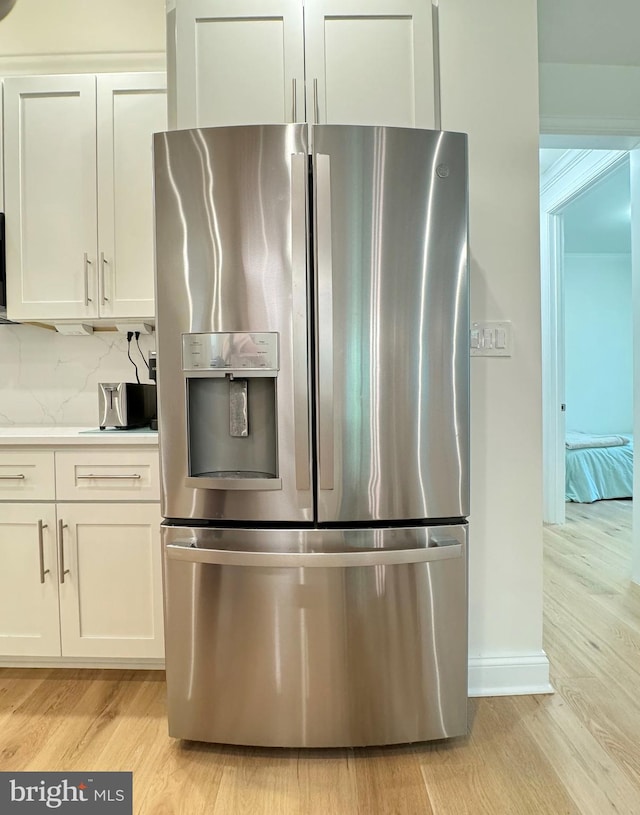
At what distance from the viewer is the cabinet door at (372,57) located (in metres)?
1.78

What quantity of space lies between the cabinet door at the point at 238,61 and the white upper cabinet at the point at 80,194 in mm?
463

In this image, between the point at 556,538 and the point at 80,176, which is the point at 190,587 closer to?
the point at 80,176

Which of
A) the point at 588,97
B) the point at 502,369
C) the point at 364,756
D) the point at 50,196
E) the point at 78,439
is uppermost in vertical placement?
the point at 588,97

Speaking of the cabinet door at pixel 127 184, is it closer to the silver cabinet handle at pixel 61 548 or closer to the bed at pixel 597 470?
the silver cabinet handle at pixel 61 548

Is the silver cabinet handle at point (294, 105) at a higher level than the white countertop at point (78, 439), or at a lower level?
higher

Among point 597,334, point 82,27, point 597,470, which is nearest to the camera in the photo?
point 82,27

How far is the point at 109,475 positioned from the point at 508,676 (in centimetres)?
161

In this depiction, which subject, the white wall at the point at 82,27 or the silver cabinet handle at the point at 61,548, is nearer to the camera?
the silver cabinet handle at the point at 61,548

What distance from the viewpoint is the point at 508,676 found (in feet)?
6.25

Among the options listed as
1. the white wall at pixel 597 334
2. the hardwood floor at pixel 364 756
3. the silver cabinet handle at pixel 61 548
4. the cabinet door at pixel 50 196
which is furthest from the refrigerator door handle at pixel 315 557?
the white wall at pixel 597 334

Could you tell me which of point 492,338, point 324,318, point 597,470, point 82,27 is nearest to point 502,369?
point 492,338

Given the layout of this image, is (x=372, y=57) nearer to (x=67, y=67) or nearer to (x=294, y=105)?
(x=294, y=105)

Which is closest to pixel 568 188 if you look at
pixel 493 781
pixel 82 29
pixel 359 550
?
pixel 82 29

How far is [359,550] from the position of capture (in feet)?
4.90
